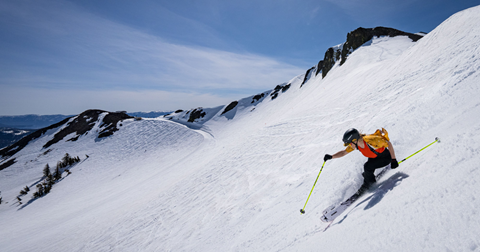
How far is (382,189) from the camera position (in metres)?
3.62

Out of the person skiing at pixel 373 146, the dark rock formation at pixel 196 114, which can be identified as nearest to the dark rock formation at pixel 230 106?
the dark rock formation at pixel 196 114

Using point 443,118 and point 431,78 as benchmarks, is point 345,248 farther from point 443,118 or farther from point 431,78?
point 431,78

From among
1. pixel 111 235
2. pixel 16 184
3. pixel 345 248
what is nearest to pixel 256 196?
pixel 345 248

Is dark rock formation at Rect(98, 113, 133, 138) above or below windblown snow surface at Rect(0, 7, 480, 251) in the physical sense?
above

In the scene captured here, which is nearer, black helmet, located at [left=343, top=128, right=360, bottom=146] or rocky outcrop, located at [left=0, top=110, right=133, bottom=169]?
black helmet, located at [left=343, top=128, right=360, bottom=146]

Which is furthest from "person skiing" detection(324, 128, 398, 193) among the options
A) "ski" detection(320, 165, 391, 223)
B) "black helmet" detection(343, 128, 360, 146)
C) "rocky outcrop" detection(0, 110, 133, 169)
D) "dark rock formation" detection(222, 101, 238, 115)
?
"dark rock formation" detection(222, 101, 238, 115)

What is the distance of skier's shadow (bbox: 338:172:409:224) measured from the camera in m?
3.41

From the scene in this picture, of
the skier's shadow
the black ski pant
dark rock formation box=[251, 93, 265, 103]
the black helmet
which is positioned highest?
dark rock formation box=[251, 93, 265, 103]

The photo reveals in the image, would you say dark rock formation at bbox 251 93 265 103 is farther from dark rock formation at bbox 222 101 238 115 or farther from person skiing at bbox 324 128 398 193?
person skiing at bbox 324 128 398 193

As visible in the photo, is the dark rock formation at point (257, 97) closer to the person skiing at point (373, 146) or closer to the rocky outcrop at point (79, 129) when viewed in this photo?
the rocky outcrop at point (79, 129)

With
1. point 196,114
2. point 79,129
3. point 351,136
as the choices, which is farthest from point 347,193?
point 79,129

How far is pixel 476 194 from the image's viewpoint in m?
2.16

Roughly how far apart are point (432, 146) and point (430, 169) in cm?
101

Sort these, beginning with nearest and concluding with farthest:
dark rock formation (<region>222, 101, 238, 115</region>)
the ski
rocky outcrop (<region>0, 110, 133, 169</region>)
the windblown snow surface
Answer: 1. the windblown snow surface
2. the ski
3. rocky outcrop (<region>0, 110, 133, 169</region>)
4. dark rock formation (<region>222, 101, 238, 115</region>)
